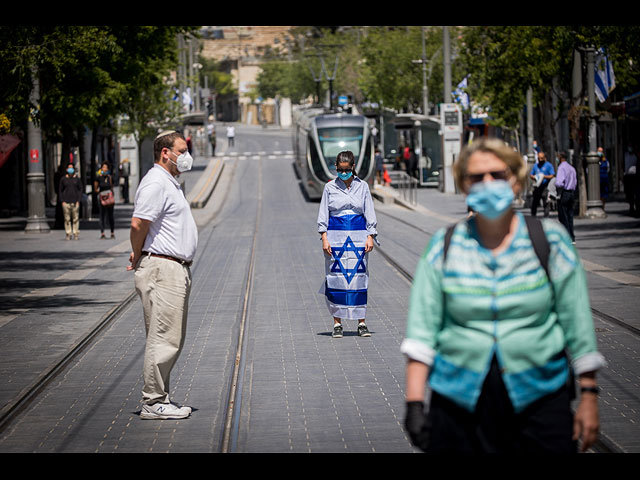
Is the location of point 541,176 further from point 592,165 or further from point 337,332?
point 337,332

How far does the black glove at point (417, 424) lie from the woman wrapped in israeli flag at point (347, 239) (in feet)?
24.0

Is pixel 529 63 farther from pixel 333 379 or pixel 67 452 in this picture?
pixel 67 452

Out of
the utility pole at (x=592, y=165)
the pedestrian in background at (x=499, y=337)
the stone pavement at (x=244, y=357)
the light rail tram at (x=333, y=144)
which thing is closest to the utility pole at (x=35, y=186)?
the stone pavement at (x=244, y=357)

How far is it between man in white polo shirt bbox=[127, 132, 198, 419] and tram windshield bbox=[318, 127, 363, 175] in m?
35.0

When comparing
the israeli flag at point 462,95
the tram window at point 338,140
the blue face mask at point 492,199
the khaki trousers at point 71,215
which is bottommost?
the khaki trousers at point 71,215

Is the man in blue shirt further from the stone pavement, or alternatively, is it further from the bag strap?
the bag strap

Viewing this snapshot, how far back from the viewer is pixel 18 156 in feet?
137

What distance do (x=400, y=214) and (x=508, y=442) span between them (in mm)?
32290

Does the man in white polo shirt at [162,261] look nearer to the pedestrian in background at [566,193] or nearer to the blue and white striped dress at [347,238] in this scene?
the blue and white striped dress at [347,238]

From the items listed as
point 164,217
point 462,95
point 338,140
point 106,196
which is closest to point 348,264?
point 164,217

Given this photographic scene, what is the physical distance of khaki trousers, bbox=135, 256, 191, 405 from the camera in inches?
293

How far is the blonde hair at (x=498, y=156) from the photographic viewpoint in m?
3.99

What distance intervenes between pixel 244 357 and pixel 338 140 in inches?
1290

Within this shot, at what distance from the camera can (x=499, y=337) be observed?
389 centimetres
